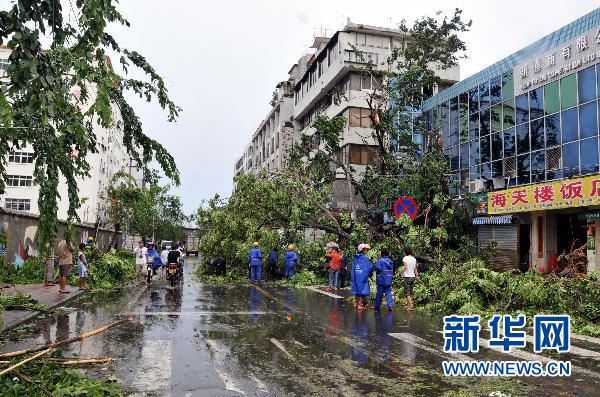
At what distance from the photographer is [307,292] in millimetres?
19703

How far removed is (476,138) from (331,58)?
57.9 ft

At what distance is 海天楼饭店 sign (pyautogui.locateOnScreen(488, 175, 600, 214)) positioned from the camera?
62.9ft

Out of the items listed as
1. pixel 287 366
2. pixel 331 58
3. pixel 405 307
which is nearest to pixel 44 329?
pixel 287 366

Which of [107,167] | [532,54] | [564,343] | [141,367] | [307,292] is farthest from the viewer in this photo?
[107,167]

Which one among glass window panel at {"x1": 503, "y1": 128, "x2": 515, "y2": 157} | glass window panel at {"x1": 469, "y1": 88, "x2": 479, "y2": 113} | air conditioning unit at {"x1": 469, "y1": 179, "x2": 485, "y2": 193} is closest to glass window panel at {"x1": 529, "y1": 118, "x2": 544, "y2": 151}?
glass window panel at {"x1": 503, "y1": 128, "x2": 515, "y2": 157}

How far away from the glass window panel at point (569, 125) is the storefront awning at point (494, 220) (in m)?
4.57

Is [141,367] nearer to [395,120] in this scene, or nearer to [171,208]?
[395,120]

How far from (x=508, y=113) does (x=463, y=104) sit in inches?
153

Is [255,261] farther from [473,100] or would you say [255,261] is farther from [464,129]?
[473,100]

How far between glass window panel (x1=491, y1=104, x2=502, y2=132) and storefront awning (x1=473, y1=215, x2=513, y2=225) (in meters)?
4.30

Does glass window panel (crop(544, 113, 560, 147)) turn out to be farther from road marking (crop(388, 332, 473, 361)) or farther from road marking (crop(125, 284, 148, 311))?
road marking (crop(125, 284, 148, 311))

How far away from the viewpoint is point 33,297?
1509 centimetres

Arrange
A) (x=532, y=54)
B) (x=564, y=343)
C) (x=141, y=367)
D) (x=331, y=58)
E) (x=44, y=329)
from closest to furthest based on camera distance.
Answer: (x=141, y=367)
(x=564, y=343)
(x=44, y=329)
(x=532, y=54)
(x=331, y=58)

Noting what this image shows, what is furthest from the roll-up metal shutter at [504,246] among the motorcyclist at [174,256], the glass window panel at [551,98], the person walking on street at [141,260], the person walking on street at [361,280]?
the person walking on street at [141,260]
